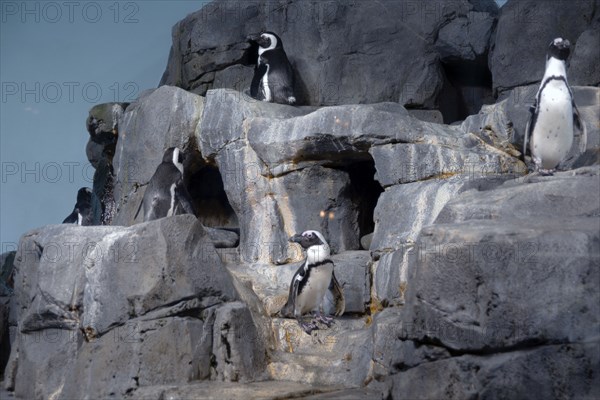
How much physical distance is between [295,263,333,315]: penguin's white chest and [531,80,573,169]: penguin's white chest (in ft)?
5.31

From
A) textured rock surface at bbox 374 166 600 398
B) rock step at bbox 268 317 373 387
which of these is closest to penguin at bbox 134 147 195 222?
rock step at bbox 268 317 373 387

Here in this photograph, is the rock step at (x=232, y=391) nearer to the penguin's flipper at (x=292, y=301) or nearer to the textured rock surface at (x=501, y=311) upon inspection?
the textured rock surface at (x=501, y=311)

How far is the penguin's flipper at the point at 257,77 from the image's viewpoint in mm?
8445

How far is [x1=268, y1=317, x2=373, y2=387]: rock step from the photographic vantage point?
5.39m

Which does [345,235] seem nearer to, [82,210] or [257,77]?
[257,77]

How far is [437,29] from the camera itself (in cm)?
898

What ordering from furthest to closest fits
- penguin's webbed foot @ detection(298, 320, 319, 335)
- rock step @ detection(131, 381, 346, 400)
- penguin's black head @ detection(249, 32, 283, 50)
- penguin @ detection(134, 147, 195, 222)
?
penguin's black head @ detection(249, 32, 283, 50), penguin @ detection(134, 147, 195, 222), penguin's webbed foot @ detection(298, 320, 319, 335), rock step @ detection(131, 381, 346, 400)

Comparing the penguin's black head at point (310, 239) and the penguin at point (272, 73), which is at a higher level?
the penguin at point (272, 73)

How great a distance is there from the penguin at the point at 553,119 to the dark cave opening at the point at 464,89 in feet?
10.2

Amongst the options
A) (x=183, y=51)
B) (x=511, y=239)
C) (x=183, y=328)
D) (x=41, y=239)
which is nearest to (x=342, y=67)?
(x=183, y=51)

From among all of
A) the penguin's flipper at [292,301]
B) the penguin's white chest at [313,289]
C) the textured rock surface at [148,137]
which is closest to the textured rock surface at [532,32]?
the textured rock surface at [148,137]

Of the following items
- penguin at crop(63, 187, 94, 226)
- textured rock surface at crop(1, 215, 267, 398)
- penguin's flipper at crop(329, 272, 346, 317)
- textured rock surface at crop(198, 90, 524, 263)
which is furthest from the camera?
penguin at crop(63, 187, 94, 226)

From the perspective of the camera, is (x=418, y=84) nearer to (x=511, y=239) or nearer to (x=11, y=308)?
(x=11, y=308)

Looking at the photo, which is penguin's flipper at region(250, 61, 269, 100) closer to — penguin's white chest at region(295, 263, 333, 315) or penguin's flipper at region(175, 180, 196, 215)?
penguin's flipper at region(175, 180, 196, 215)
